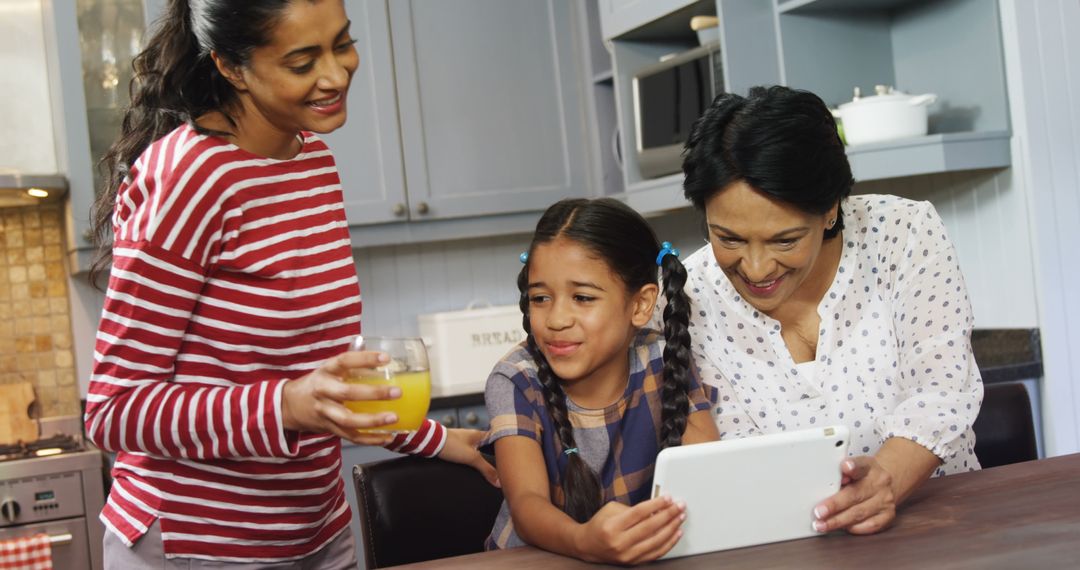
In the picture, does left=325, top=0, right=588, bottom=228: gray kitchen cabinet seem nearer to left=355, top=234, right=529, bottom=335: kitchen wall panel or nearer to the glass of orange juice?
left=355, top=234, right=529, bottom=335: kitchen wall panel

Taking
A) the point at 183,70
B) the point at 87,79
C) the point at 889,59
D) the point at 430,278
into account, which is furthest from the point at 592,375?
the point at 430,278

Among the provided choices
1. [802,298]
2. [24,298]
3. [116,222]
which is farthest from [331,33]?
[24,298]

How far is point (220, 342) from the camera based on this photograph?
1254 mm

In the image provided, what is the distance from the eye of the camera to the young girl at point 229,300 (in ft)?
3.87

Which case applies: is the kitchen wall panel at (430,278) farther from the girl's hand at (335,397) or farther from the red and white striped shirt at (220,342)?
the girl's hand at (335,397)

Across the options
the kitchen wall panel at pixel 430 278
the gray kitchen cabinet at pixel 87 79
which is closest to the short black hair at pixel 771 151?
the gray kitchen cabinet at pixel 87 79

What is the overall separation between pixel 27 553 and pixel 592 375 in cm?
185

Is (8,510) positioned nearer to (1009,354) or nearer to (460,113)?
(460,113)

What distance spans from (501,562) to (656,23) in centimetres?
213

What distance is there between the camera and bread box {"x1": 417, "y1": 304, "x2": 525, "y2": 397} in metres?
3.65

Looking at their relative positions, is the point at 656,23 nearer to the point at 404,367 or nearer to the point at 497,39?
the point at 497,39

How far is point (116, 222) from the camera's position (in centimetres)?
127

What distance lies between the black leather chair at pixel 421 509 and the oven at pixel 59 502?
1.65 m

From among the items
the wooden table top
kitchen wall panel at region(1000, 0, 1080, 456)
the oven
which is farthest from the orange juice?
the oven
